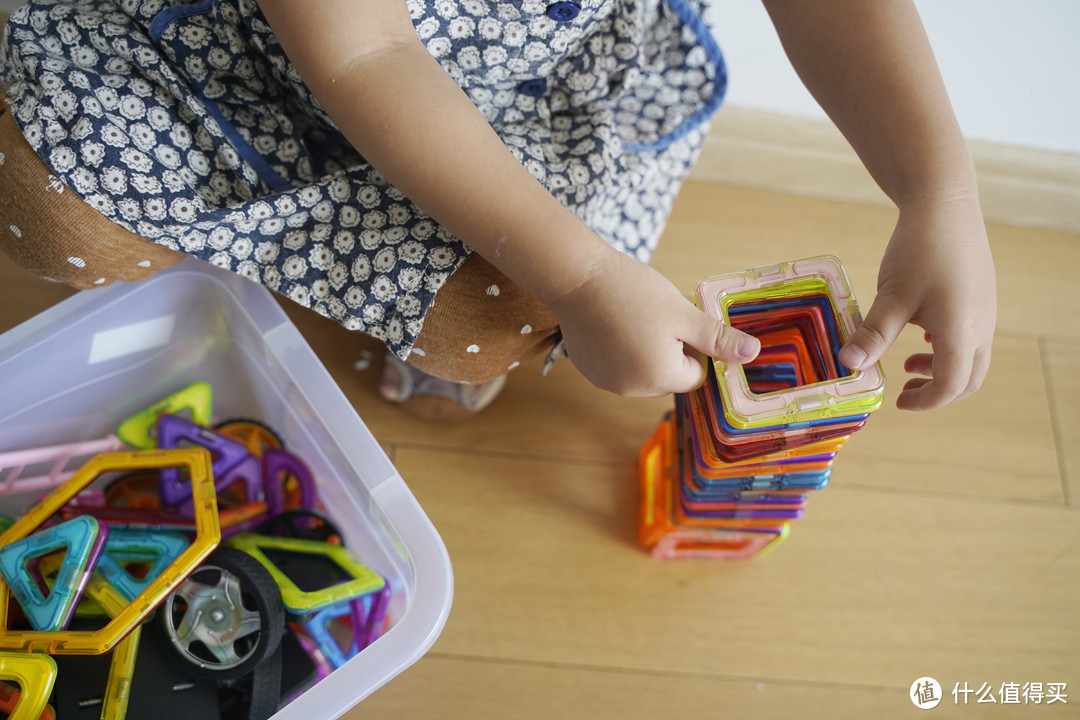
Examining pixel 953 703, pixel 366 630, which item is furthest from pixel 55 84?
pixel 953 703

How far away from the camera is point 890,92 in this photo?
582mm

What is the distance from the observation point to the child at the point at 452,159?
0.54 m

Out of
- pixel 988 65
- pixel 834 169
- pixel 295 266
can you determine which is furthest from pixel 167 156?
pixel 988 65

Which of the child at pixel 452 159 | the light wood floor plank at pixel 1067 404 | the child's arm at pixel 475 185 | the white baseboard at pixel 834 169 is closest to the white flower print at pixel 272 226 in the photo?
the child at pixel 452 159

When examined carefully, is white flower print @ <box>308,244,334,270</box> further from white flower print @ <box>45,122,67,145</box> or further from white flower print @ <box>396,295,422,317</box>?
white flower print @ <box>45,122,67,145</box>

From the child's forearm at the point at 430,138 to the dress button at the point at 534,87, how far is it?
5.7 inches

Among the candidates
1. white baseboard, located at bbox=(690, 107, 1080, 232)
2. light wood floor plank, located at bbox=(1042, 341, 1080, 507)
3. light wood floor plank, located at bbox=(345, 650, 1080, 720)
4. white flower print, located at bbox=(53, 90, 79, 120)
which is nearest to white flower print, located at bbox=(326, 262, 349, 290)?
white flower print, located at bbox=(53, 90, 79, 120)

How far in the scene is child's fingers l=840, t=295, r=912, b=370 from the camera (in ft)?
1.67

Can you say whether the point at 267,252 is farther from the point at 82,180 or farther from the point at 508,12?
the point at 508,12

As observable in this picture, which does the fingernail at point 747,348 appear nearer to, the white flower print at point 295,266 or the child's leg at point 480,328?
the child's leg at point 480,328

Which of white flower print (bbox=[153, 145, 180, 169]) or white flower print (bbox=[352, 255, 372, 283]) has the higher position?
white flower print (bbox=[153, 145, 180, 169])

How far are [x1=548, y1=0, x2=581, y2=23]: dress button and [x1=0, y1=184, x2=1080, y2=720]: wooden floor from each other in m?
0.36

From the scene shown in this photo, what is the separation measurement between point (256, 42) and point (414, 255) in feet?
0.67

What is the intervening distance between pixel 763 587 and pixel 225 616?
0.49m
